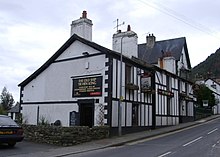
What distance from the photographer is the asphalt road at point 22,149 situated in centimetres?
1401

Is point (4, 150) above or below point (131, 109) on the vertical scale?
below

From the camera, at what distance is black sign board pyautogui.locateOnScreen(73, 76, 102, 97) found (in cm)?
2150

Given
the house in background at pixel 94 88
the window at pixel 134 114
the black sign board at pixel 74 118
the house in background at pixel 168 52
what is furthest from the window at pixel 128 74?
the house in background at pixel 168 52

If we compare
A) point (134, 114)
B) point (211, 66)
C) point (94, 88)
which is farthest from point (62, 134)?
point (211, 66)

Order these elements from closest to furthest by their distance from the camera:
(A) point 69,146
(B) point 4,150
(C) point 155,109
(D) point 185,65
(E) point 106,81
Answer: (B) point 4,150 < (A) point 69,146 < (E) point 106,81 < (C) point 155,109 < (D) point 185,65

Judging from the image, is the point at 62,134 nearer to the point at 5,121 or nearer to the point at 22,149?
the point at 22,149

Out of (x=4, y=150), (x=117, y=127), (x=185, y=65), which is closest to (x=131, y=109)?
(x=117, y=127)

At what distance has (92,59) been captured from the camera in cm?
2242

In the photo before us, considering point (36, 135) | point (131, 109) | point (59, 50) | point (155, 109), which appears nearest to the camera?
point (36, 135)

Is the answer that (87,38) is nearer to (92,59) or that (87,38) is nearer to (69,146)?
(92,59)

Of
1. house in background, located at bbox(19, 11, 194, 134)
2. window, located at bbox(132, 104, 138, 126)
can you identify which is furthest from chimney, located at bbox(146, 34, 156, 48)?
window, located at bbox(132, 104, 138, 126)

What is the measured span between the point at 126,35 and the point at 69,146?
42.5 feet

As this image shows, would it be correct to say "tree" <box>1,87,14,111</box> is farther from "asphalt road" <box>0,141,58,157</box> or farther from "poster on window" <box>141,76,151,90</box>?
"asphalt road" <box>0,141,58,157</box>

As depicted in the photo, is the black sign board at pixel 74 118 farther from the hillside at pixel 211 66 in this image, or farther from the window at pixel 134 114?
the hillside at pixel 211 66
